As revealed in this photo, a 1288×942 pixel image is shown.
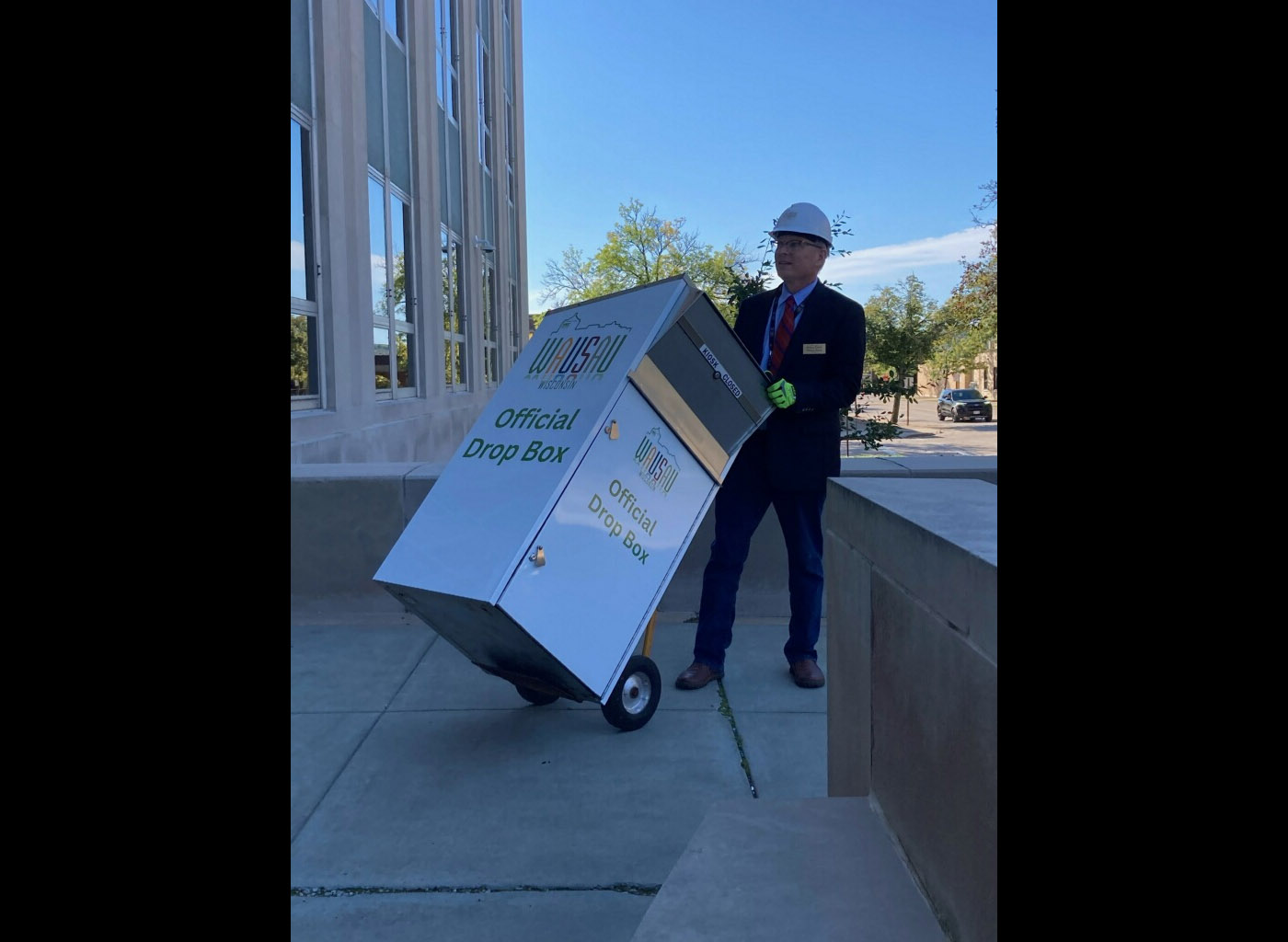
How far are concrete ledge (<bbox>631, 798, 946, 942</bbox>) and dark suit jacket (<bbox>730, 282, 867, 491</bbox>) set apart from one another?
1.99m

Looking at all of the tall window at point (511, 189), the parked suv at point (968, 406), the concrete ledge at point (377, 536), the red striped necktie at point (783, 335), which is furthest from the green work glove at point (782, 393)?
the parked suv at point (968, 406)

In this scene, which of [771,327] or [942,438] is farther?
[942,438]

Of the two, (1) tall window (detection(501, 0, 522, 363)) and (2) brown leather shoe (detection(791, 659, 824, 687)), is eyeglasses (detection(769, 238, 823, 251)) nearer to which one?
(2) brown leather shoe (detection(791, 659, 824, 687))

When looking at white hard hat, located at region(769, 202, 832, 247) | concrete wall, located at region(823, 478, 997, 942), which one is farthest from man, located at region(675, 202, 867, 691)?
concrete wall, located at region(823, 478, 997, 942)

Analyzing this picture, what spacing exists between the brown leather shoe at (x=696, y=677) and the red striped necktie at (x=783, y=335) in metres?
1.37

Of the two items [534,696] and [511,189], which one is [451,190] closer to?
[511,189]

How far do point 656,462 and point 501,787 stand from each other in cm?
129

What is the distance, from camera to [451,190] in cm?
1661

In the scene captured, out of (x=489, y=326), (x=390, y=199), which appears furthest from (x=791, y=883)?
(x=489, y=326)

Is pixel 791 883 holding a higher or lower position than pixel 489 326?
lower

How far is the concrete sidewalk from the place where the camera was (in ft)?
8.91

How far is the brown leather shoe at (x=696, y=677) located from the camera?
443cm
